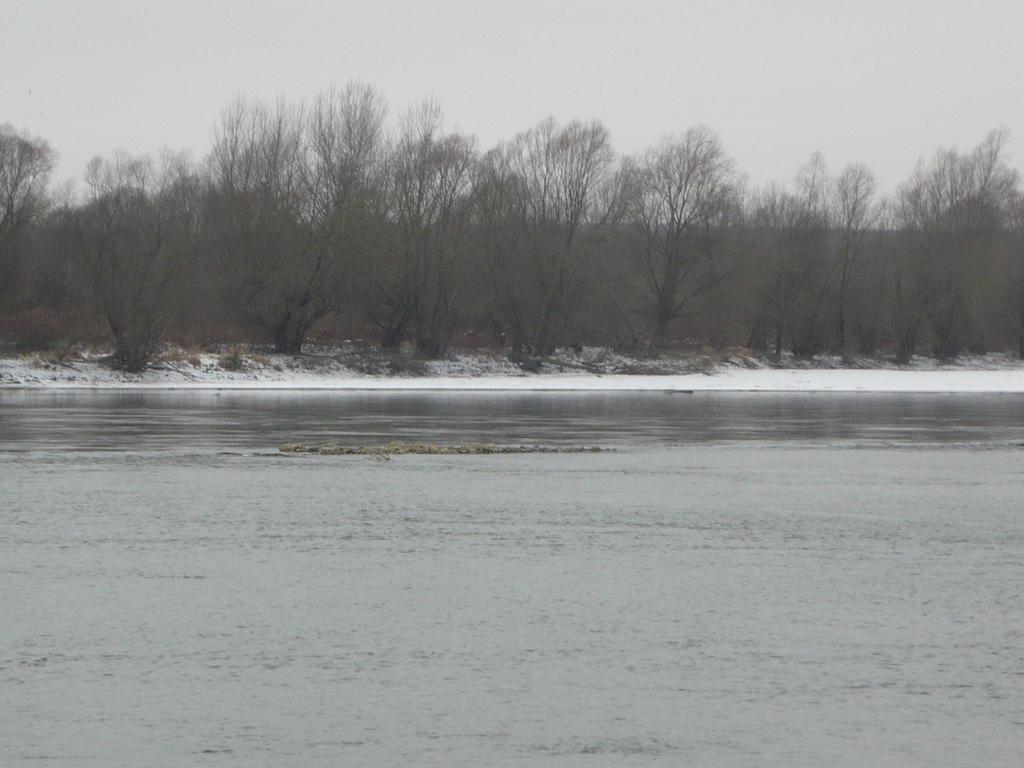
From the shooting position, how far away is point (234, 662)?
26.0 feet

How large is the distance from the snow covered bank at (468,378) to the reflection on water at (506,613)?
3182 cm

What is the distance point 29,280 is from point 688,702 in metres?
68.6

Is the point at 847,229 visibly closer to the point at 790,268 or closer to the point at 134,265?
the point at 790,268

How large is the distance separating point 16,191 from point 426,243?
19.2 meters

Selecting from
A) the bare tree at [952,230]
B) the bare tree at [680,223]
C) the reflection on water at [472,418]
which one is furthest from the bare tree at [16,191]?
the bare tree at [952,230]

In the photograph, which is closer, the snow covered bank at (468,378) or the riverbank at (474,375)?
the snow covered bank at (468,378)

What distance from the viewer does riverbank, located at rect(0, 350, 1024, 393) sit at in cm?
5172

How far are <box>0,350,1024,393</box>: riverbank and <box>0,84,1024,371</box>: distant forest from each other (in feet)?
A: 4.65

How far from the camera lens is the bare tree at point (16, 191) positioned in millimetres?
59250

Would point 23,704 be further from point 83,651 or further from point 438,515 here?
point 438,515

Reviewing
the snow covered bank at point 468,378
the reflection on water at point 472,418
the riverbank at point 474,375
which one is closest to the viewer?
the reflection on water at point 472,418

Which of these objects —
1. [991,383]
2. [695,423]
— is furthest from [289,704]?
[991,383]

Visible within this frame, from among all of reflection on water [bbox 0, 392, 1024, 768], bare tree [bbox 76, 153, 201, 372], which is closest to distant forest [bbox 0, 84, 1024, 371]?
bare tree [bbox 76, 153, 201, 372]

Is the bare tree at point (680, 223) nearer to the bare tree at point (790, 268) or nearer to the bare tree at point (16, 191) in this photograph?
the bare tree at point (790, 268)
